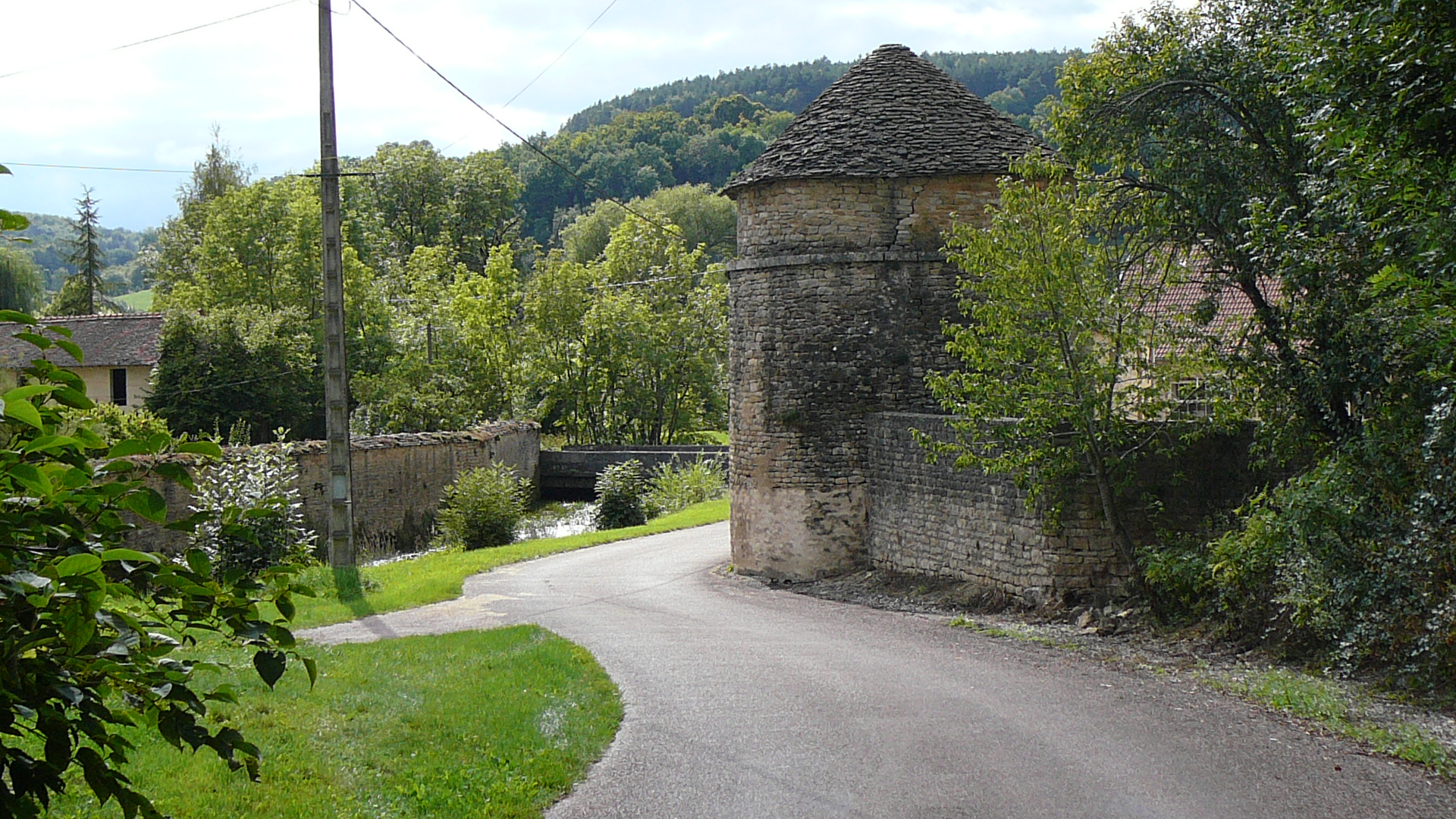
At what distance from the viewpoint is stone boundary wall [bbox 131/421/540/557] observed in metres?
25.4

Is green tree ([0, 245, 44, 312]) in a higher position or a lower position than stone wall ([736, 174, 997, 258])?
higher

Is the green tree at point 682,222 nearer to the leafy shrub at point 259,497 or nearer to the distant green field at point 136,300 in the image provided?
the leafy shrub at point 259,497

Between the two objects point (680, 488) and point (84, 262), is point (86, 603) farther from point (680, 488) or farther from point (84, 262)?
point (84, 262)

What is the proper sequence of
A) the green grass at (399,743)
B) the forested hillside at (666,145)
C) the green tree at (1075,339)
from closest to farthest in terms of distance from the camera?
the green grass at (399,743) → the green tree at (1075,339) → the forested hillside at (666,145)

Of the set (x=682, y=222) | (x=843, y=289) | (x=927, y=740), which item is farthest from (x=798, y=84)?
(x=927, y=740)

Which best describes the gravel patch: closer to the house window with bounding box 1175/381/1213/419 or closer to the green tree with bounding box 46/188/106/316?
the house window with bounding box 1175/381/1213/419

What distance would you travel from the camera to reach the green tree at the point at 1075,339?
1377cm

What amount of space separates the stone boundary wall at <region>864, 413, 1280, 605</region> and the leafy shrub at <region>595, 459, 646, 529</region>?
14915 millimetres

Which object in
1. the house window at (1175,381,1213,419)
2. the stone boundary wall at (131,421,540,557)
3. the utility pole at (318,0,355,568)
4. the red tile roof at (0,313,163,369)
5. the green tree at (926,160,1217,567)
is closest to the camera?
the house window at (1175,381,1213,419)

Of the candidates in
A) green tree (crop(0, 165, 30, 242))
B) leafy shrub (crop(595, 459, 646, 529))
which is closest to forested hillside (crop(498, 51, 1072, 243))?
leafy shrub (crop(595, 459, 646, 529))

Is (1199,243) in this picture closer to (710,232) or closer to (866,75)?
(866,75)

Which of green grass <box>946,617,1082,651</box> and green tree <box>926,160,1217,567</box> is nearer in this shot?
green grass <box>946,617,1082,651</box>

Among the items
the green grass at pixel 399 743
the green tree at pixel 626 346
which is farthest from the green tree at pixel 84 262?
the green grass at pixel 399 743

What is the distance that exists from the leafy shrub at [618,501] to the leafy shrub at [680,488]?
3.03 ft
